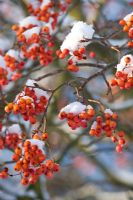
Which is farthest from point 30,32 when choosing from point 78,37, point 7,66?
point 78,37

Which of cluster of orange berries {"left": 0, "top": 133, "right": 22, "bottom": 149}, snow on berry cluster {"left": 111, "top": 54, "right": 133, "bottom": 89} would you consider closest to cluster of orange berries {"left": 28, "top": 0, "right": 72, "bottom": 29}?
cluster of orange berries {"left": 0, "top": 133, "right": 22, "bottom": 149}

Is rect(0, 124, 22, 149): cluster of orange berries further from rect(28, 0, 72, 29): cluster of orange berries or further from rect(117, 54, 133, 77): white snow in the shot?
rect(28, 0, 72, 29): cluster of orange berries

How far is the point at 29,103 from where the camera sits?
2.97 meters

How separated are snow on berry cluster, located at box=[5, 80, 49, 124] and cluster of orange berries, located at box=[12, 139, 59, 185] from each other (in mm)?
237

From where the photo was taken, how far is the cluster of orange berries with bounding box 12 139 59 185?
292 cm

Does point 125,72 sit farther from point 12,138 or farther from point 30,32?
point 30,32

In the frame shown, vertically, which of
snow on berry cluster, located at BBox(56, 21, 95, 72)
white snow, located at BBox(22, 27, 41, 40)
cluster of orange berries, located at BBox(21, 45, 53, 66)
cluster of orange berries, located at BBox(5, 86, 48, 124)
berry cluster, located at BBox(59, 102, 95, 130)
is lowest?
berry cluster, located at BBox(59, 102, 95, 130)

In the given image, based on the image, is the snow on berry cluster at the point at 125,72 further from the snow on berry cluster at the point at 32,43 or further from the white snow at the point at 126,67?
the snow on berry cluster at the point at 32,43

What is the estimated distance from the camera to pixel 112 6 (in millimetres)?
8031

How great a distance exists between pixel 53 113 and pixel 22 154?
11.8ft

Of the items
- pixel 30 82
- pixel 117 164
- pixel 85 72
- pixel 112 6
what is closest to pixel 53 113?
pixel 85 72

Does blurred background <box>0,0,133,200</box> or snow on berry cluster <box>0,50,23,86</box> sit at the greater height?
blurred background <box>0,0,133,200</box>

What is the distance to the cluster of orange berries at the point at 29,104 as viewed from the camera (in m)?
2.96

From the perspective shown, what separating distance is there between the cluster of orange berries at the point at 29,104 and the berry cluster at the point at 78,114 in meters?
0.23
